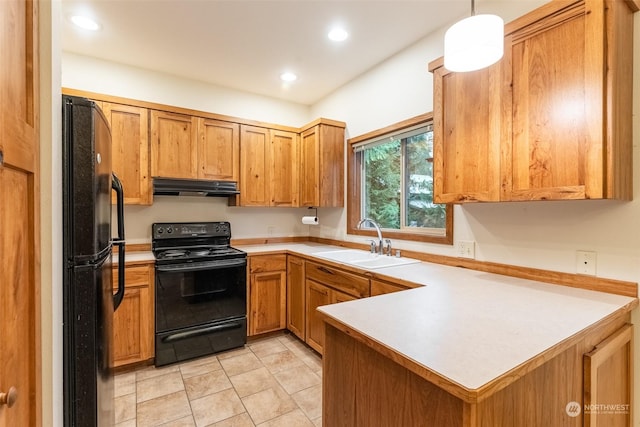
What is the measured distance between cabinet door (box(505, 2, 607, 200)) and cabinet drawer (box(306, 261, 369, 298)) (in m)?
1.08

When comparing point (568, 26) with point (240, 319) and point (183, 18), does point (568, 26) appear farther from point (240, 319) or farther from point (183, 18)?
point (240, 319)

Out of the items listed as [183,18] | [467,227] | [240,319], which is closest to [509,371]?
[467,227]

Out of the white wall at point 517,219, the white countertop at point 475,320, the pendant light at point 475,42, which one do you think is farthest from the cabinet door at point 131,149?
the pendant light at point 475,42

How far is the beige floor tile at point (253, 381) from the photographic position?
221 cm

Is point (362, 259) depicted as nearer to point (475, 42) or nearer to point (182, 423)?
point (182, 423)

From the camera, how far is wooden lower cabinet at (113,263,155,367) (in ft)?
7.96

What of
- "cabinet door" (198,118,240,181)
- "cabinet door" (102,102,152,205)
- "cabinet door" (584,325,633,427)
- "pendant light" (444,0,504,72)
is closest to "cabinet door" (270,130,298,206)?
"cabinet door" (198,118,240,181)

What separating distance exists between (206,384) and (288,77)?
2.92m

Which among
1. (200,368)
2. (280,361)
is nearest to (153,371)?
(200,368)

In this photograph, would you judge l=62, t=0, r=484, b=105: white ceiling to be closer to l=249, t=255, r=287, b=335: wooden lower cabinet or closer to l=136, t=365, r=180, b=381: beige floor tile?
l=249, t=255, r=287, b=335: wooden lower cabinet

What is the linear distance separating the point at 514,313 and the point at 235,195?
2.71 metres

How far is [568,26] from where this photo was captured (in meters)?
1.34

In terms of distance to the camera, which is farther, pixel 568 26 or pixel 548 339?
pixel 568 26

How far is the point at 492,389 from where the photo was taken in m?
0.73
